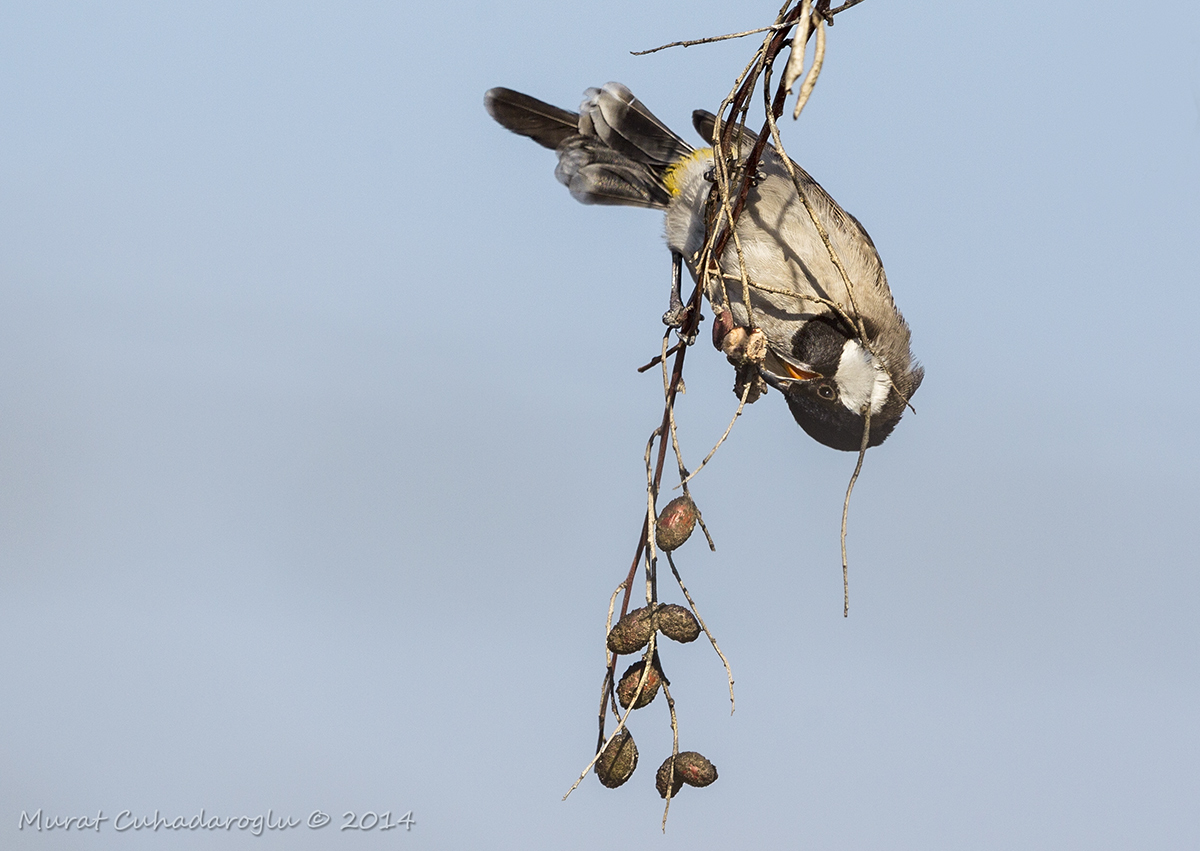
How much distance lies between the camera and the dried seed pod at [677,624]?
2219 mm

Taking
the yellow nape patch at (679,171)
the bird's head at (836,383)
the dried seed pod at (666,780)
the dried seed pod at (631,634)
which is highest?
the yellow nape patch at (679,171)

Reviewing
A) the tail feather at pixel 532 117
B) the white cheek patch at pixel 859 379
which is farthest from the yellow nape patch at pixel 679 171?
the white cheek patch at pixel 859 379

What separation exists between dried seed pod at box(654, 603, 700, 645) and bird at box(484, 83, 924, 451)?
1.17m

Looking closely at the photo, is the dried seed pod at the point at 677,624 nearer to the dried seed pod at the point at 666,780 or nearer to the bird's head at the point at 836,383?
the dried seed pod at the point at 666,780

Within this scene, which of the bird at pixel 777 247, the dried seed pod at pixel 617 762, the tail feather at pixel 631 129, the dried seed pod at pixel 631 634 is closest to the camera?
the dried seed pod at pixel 631 634

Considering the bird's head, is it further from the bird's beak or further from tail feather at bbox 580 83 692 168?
tail feather at bbox 580 83 692 168

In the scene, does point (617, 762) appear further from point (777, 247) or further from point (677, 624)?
point (777, 247)

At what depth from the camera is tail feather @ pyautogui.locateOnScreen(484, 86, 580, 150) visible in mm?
4336

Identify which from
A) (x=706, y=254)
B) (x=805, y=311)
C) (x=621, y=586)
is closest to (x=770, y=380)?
(x=805, y=311)

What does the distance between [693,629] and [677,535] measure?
0.19 meters

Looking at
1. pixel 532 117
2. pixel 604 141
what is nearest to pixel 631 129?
pixel 604 141

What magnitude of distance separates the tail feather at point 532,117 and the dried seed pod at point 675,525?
8.02ft

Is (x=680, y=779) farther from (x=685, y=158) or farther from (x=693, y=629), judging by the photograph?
(x=685, y=158)

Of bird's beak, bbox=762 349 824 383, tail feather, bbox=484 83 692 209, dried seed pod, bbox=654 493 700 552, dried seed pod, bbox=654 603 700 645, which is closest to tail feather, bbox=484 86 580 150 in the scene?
tail feather, bbox=484 83 692 209
